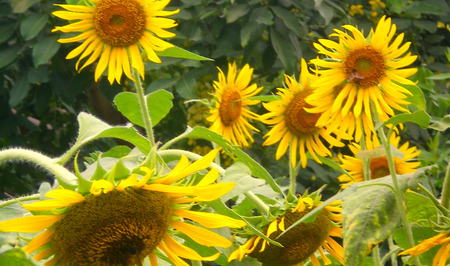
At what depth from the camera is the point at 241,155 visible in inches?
22.4

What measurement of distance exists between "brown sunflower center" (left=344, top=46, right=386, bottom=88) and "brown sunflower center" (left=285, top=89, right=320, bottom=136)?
87mm

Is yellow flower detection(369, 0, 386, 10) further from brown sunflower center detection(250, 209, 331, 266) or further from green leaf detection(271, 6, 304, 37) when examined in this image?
brown sunflower center detection(250, 209, 331, 266)

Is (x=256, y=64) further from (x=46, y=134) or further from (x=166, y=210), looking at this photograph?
(x=166, y=210)

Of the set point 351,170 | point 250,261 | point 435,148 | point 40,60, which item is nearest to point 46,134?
point 40,60

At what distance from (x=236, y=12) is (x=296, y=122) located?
102cm

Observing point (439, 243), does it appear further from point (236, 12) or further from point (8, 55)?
point (8, 55)

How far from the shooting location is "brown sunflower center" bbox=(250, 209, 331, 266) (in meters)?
0.57

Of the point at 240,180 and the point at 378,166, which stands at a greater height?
the point at 240,180

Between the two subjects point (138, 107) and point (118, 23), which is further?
point (118, 23)

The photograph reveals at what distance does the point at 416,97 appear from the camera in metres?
0.78

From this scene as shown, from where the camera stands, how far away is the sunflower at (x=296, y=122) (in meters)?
0.90

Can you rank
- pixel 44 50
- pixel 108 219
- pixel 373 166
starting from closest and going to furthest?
1. pixel 108 219
2. pixel 373 166
3. pixel 44 50

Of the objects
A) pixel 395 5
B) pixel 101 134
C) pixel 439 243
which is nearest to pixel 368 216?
pixel 439 243

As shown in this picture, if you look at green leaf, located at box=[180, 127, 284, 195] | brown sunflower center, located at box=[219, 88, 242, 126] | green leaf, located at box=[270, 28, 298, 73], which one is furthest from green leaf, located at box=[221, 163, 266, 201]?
green leaf, located at box=[270, 28, 298, 73]
